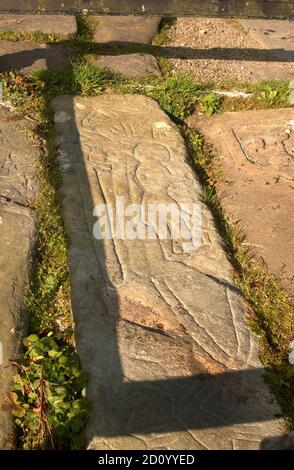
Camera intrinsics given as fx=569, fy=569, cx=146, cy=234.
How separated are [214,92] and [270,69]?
0.93 m

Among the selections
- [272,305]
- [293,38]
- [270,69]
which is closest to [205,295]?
[272,305]

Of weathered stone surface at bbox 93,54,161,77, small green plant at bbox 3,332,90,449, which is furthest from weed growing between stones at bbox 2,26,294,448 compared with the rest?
weathered stone surface at bbox 93,54,161,77

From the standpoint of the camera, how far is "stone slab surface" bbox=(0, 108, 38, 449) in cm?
278

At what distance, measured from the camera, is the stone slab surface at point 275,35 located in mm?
6309

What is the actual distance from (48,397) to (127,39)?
462cm

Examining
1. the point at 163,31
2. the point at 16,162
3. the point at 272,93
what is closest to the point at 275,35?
the point at 163,31

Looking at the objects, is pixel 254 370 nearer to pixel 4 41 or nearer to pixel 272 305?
pixel 272 305

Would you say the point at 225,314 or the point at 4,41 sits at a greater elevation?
the point at 4,41

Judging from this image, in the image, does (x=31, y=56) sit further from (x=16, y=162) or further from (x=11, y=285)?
(x=11, y=285)

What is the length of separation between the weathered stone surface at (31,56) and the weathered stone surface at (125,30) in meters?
0.60

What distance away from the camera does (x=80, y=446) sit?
2467 millimetres

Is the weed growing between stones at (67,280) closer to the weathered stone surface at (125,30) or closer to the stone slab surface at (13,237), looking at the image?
the stone slab surface at (13,237)

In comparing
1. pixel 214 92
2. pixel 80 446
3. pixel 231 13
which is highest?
pixel 231 13

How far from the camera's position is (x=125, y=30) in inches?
253
